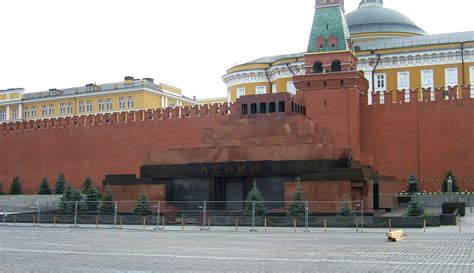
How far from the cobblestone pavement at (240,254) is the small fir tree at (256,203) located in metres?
6.25

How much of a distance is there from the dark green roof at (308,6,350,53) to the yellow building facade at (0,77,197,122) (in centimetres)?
2428

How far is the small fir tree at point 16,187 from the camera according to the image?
41.3 m

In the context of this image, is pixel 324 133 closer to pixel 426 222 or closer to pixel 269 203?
pixel 269 203

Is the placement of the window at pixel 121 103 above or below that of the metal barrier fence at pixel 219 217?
above

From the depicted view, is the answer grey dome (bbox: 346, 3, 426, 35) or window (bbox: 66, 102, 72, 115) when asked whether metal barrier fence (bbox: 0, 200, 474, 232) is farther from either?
window (bbox: 66, 102, 72, 115)

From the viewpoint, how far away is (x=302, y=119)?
2689 centimetres

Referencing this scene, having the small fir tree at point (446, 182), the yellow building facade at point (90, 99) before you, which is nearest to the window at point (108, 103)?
the yellow building facade at point (90, 99)

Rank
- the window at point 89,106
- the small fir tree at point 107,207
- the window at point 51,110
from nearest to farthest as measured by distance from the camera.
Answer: the small fir tree at point 107,207, the window at point 89,106, the window at point 51,110

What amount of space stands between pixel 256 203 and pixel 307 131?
4268 mm

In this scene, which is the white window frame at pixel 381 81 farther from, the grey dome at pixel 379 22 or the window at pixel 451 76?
the grey dome at pixel 379 22

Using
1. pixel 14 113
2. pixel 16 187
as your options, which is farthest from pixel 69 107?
pixel 16 187

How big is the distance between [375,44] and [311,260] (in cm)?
3754

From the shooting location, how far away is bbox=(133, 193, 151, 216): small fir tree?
81.1 feet

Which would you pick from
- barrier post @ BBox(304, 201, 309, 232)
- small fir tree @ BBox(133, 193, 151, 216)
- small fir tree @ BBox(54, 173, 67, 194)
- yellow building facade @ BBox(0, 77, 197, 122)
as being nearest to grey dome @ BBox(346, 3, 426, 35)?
yellow building facade @ BBox(0, 77, 197, 122)
